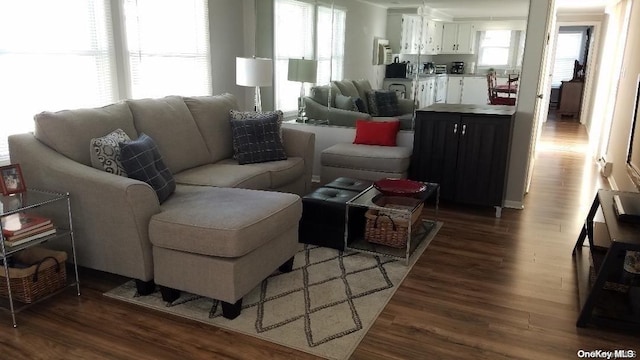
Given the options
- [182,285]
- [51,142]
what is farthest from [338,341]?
[51,142]

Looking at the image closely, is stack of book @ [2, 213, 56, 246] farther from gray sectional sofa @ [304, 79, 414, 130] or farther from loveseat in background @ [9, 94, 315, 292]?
gray sectional sofa @ [304, 79, 414, 130]

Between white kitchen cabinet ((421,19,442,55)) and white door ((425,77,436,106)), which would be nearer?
white kitchen cabinet ((421,19,442,55))

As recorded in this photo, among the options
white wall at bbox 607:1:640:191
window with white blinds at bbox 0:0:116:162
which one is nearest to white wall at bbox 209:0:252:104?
window with white blinds at bbox 0:0:116:162

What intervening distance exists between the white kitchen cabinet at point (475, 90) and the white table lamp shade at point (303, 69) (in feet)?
5.01

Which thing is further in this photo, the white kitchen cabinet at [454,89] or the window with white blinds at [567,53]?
the window with white blinds at [567,53]

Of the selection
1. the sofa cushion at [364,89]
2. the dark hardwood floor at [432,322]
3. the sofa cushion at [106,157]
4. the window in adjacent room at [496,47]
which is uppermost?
the window in adjacent room at [496,47]

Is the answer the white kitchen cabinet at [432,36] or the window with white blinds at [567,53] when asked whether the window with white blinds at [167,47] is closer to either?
the white kitchen cabinet at [432,36]

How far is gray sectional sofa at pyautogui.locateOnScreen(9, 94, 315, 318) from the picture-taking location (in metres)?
2.39

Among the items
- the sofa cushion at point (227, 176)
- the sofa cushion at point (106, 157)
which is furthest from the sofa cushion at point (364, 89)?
the sofa cushion at point (106, 157)

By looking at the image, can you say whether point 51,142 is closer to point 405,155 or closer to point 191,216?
point 191,216

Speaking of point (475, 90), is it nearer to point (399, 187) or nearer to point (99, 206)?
point (399, 187)

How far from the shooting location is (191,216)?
2.44m

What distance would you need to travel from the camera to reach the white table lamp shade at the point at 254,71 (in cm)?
435

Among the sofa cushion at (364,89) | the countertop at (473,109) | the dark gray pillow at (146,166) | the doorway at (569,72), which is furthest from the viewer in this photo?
the doorway at (569,72)
